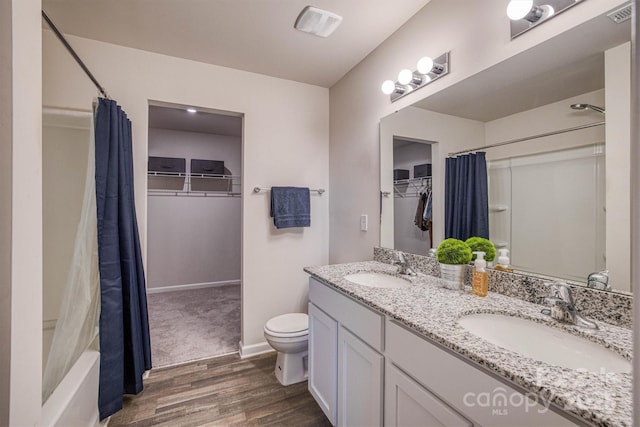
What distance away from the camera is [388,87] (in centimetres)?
179

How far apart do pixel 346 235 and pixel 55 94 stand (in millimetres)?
2152

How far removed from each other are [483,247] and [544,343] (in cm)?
50

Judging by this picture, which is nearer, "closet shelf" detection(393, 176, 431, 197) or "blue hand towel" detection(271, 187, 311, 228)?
"closet shelf" detection(393, 176, 431, 197)

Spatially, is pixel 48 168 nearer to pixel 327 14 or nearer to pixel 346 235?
pixel 327 14

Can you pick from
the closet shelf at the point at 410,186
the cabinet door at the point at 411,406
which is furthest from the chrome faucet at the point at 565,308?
the closet shelf at the point at 410,186

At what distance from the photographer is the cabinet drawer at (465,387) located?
0.61m

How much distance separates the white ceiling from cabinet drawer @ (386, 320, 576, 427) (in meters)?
1.76

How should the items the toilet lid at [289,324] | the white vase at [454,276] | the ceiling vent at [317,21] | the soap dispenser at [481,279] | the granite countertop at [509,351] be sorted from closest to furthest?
the granite countertop at [509,351]
the soap dispenser at [481,279]
the white vase at [454,276]
the ceiling vent at [317,21]
the toilet lid at [289,324]

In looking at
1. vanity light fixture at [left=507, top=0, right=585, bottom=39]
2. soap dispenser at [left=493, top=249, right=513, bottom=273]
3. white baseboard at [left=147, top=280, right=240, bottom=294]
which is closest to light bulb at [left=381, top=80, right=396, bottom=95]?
vanity light fixture at [left=507, top=0, right=585, bottom=39]

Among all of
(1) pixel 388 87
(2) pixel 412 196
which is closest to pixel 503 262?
(2) pixel 412 196

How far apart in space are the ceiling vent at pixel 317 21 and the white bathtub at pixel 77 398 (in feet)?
7.19

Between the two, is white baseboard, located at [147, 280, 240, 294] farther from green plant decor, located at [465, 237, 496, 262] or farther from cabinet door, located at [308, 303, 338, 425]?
green plant decor, located at [465, 237, 496, 262]

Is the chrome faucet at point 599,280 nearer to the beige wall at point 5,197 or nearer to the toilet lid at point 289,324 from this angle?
the toilet lid at point 289,324

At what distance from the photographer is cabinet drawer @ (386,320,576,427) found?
0.61 meters
